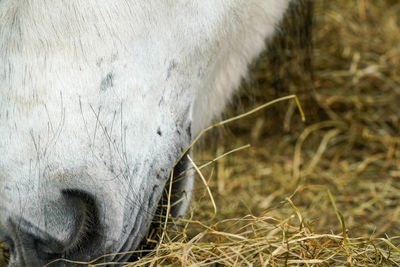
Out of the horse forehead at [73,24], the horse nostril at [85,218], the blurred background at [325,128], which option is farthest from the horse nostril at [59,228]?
the blurred background at [325,128]

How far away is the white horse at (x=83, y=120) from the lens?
80 centimetres

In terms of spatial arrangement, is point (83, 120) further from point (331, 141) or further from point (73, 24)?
point (331, 141)

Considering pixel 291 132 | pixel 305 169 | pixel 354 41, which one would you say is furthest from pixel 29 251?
pixel 354 41

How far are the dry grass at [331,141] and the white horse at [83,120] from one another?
35cm

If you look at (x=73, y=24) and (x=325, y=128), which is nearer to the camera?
(x=73, y=24)

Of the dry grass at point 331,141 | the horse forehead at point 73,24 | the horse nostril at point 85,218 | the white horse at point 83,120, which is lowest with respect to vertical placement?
the dry grass at point 331,141

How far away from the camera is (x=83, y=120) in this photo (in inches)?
32.2

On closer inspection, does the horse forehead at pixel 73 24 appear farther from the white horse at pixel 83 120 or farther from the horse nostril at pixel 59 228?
the horse nostril at pixel 59 228

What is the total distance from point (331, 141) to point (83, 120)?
1.30 meters

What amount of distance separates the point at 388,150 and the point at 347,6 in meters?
0.77

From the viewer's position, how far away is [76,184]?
80cm

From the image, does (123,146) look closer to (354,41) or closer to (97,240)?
(97,240)

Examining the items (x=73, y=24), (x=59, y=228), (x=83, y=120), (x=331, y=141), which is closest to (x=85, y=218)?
(x=59, y=228)

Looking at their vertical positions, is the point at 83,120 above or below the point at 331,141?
above
